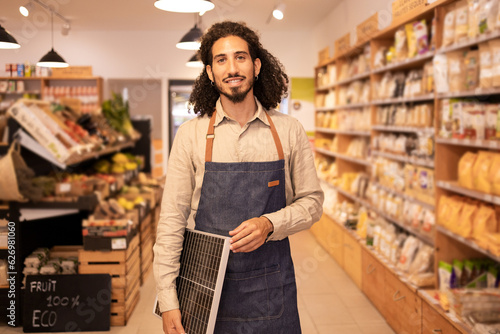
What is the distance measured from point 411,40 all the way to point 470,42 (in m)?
1.03

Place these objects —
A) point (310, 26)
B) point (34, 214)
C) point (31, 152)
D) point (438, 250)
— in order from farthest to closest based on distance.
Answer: point (310, 26), point (31, 152), point (34, 214), point (438, 250)

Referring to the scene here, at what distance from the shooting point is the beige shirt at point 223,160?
5.69 ft

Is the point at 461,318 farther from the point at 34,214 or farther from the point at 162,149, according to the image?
the point at 162,149

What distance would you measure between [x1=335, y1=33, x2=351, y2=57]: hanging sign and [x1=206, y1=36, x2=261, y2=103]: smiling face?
165 inches

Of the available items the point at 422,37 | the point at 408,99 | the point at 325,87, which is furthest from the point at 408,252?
the point at 325,87

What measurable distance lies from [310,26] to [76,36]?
14.2 ft

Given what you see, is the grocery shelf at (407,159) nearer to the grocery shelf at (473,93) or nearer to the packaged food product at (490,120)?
the grocery shelf at (473,93)

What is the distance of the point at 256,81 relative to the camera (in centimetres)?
201

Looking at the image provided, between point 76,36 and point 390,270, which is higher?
point 76,36

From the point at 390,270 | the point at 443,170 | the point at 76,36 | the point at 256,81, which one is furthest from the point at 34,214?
the point at 76,36

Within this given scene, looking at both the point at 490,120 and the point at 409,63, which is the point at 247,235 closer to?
the point at 490,120

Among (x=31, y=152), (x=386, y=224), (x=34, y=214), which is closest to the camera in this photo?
(x=34, y=214)

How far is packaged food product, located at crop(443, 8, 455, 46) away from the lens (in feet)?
10.4

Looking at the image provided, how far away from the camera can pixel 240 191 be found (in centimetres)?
172
